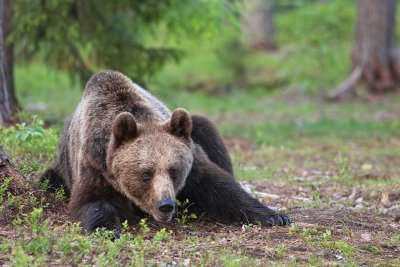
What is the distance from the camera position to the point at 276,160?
11.7 meters

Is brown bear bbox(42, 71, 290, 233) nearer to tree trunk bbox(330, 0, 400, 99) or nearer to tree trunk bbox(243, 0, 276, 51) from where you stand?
tree trunk bbox(330, 0, 400, 99)

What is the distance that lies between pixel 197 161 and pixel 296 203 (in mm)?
1848

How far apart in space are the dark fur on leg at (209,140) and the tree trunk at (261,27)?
19.9 metres

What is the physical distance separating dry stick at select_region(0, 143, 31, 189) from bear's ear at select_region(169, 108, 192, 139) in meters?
1.57

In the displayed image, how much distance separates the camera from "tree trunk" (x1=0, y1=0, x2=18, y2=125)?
10.1 m

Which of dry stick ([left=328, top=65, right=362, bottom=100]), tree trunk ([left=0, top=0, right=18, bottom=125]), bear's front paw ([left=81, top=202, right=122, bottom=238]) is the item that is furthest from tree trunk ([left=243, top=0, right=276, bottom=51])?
bear's front paw ([left=81, top=202, right=122, bottom=238])

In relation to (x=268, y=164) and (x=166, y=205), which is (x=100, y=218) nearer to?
(x=166, y=205)

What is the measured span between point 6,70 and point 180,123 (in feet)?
19.2

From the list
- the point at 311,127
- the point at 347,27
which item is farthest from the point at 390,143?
the point at 347,27

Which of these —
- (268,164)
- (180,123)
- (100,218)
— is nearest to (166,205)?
(100,218)

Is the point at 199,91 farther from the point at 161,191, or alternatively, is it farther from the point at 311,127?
the point at 161,191

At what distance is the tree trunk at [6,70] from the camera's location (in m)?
10.1

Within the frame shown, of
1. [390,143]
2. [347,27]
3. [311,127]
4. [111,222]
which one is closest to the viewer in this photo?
[111,222]

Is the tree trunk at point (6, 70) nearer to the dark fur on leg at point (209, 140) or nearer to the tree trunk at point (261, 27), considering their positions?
the dark fur on leg at point (209, 140)
